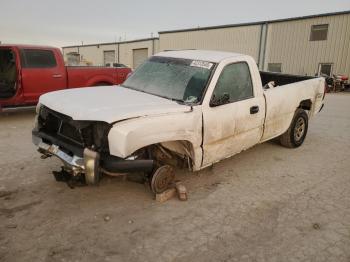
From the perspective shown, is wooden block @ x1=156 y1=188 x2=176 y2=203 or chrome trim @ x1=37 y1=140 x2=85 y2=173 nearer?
chrome trim @ x1=37 y1=140 x2=85 y2=173

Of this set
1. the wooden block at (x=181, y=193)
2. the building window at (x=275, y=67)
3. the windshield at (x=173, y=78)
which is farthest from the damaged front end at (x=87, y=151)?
the building window at (x=275, y=67)

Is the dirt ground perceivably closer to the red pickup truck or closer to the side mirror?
the side mirror

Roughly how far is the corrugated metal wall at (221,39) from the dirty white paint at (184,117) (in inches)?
777

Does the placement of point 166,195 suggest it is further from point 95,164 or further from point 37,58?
point 37,58

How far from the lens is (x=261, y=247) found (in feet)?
9.98

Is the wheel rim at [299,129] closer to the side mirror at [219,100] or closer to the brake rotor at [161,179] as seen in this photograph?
the side mirror at [219,100]

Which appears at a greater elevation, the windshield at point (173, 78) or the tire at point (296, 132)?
the windshield at point (173, 78)

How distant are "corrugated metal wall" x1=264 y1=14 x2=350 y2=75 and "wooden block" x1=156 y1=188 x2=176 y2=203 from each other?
19924 mm

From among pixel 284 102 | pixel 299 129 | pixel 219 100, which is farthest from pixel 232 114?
pixel 299 129

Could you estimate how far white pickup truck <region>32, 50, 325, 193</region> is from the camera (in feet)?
10.7

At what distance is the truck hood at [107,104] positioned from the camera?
3234 mm

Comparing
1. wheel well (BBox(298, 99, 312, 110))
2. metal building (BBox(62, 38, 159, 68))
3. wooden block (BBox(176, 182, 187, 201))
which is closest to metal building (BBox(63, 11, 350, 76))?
metal building (BBox(62, 38, 159, 68))

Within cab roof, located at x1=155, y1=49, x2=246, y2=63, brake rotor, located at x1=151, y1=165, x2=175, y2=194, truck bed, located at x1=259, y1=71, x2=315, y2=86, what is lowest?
brake rotor, located at x1=151, y1=165, x2=175, y2=194

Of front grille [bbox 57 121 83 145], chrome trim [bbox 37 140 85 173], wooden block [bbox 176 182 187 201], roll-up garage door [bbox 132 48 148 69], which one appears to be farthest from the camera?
roll-up garage door [bbox 132 48 148 69]
